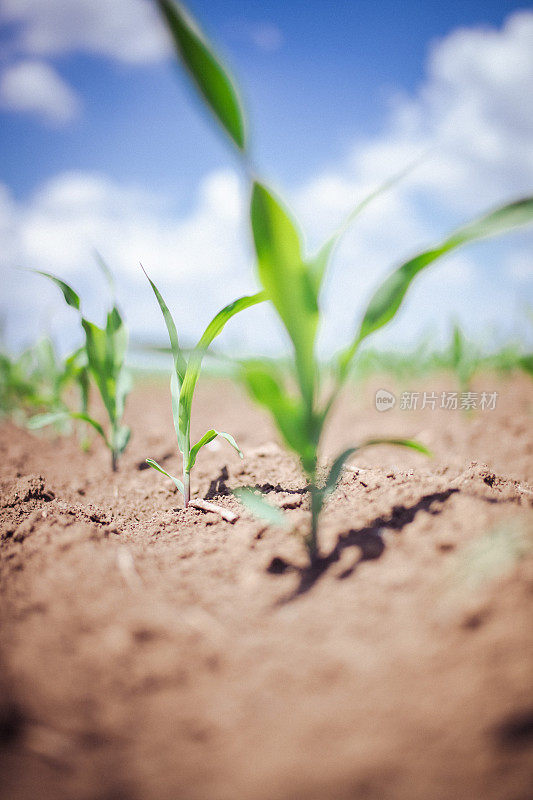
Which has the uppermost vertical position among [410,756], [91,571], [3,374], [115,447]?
[3,374]

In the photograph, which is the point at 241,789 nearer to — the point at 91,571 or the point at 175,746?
the point at 175,746

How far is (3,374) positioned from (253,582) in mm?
3031

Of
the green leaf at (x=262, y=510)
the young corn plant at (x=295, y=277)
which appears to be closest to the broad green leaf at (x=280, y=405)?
the young corn plant at (x=295, y=277)

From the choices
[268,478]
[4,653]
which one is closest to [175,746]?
[4,653]

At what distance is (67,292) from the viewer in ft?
4.67

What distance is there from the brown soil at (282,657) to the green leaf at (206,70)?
798 mm

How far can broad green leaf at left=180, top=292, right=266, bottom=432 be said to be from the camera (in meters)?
0.95

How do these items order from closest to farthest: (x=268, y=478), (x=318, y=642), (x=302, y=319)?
(x=318, y=642)
(x=302, y=319)
(x=268, y=478)

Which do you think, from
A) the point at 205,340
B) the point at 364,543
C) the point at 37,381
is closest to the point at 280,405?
the point at 364,543

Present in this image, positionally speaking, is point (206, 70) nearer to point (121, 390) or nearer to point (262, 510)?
point (262, 510)

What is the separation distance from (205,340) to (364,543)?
68 centimetres

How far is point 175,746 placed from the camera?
54cm

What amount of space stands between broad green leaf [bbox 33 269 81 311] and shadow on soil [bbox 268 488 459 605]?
3.89 feet

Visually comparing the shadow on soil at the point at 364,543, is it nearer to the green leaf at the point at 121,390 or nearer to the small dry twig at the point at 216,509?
the small dry twig at the point at 216,509
